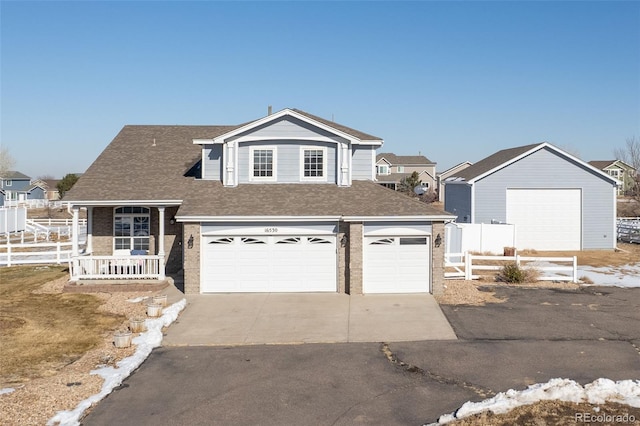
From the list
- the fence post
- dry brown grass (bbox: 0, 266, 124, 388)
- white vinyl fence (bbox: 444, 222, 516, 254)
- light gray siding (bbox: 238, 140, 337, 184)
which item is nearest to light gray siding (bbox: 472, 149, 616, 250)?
white vinyl fence (bbox: 444, 222, 516, 254)

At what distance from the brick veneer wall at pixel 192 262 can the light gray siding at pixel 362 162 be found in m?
6.90

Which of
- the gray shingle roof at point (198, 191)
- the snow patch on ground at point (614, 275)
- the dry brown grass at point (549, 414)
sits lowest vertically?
the dry brown grass at point (549, 414)

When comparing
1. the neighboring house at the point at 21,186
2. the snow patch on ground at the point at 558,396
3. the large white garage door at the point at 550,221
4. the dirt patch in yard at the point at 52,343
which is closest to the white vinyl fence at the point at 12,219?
the dirt patch in yard at the point at 52,343

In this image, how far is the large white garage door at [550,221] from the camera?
31.3 metres

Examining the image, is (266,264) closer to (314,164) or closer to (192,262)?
(192,262)

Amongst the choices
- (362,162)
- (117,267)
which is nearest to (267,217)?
(362,162)

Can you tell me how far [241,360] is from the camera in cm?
1205

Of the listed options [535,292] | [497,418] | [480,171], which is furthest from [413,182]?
[497,418]

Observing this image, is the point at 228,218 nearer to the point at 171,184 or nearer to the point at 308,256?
the point at 308,256

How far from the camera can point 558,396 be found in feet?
28.9

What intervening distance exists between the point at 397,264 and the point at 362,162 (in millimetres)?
4989

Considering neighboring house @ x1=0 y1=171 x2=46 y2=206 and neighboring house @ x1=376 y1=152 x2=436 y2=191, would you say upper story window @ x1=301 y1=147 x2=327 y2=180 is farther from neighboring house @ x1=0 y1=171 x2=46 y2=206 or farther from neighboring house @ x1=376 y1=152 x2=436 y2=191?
neighboring house @ x1=0 y1=171 x2=46 y2=206

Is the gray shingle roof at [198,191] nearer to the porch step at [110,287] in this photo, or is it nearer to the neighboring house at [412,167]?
the porch step at [110,287]

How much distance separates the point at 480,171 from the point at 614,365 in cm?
2254
